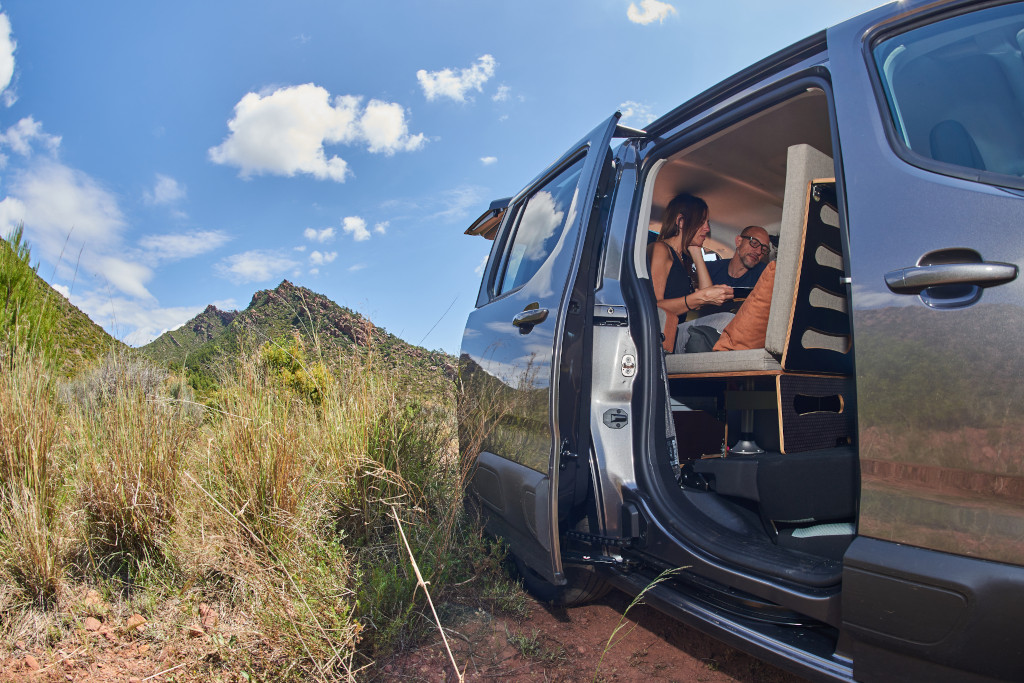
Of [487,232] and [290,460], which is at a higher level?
[487,232]

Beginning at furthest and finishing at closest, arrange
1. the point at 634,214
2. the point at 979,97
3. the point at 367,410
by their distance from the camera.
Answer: the point at 367,410 → the point at 634,214 → the point at 979,97

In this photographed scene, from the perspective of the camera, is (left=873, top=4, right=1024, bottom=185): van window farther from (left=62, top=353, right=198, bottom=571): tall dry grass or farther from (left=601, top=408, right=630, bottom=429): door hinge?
(left=62, top=353, right=198, bottom=571): tall dry grass

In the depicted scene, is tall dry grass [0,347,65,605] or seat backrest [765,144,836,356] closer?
seat backrest [765,144,836,356]

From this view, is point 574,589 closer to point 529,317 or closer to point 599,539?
point 599,539

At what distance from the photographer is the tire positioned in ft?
8.35

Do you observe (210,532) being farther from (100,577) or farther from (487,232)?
(487,232)

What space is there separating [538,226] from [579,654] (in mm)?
1944

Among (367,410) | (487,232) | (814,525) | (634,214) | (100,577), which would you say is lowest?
(100,577)

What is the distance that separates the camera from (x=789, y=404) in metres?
2.26

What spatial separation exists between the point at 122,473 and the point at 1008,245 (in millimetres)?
3709

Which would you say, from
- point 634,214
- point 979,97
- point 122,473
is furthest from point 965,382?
point 122,473

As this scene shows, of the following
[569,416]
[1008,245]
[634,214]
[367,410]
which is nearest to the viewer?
[1008,245]

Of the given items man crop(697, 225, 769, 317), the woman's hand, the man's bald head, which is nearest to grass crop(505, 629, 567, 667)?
the woman's hand

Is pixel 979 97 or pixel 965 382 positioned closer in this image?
pixel 965 382
